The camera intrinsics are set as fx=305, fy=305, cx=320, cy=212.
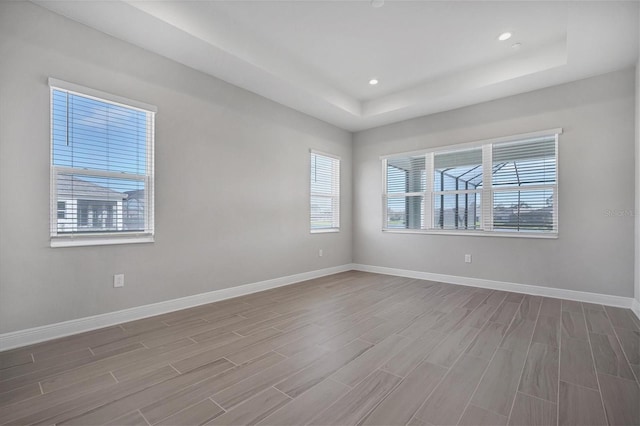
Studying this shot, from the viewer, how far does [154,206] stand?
3.23m

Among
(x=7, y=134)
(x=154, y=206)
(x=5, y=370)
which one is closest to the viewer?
(x=5, y=370)

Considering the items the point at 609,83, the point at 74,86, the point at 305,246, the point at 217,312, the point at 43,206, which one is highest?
the point at 609,83

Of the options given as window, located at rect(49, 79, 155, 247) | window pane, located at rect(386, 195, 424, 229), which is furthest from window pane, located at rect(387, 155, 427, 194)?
window, located at rect(49, 79, 155, 247)

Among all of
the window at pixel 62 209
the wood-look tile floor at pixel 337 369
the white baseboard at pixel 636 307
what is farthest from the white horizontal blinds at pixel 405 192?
the window at pixel 62 209

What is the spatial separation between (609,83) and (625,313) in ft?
8.79

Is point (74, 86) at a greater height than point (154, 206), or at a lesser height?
greater

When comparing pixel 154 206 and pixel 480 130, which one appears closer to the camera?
pixel 154 206

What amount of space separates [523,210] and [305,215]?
3.19 metres

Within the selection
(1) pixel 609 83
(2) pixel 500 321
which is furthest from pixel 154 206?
(1) pixel 609 83

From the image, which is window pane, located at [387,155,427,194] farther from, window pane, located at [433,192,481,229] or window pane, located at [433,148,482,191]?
window pane, located at [433,192,481,229]

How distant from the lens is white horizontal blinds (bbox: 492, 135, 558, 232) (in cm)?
406

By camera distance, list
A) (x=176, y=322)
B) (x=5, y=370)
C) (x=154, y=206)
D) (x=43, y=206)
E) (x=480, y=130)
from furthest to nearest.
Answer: (x=480, y=130) < (x=154, y=206) < (x=176, y=322) < (x=43, y=206) < (x=5, y=370)

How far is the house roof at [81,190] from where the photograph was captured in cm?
270

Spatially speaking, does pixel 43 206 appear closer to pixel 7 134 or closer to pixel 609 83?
pixel 7 134
